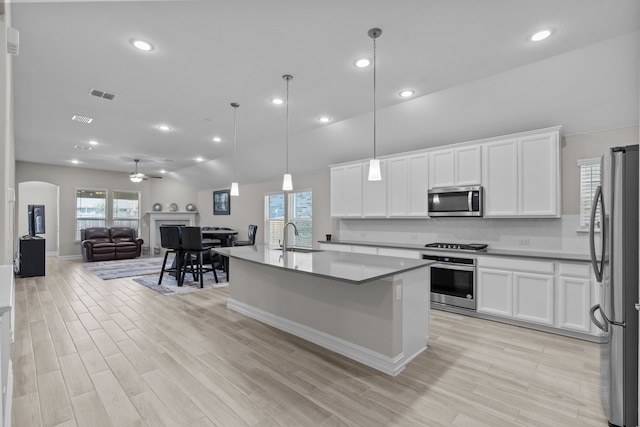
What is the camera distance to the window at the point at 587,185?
357 centimetres

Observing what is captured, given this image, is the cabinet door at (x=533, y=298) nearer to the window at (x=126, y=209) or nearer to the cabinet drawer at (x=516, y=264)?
the cabinet drawer at (x=516, y=264)

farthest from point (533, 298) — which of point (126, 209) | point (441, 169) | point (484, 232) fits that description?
point (126, 209)

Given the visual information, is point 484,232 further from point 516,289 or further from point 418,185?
point 418,185

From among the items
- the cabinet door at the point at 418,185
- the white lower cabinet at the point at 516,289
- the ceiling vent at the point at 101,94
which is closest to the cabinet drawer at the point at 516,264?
the white lower cabinet at the point at 516,289

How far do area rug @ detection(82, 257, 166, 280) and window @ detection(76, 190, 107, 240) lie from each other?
6.64 feet

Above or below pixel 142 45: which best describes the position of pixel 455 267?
below

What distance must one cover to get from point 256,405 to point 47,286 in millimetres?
5728

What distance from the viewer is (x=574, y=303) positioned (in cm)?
325

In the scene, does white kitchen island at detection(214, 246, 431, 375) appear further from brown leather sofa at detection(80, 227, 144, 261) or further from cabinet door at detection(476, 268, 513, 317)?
brown leather sofa at detection(80, 227, 144, 261)

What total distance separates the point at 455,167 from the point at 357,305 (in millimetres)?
2622

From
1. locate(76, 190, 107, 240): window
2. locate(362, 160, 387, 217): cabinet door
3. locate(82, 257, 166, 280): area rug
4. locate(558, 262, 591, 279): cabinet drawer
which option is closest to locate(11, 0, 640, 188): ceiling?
locate(362, 160, 387, 217): cabinet door

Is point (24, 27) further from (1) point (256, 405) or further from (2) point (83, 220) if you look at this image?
(2) point (83, 220)

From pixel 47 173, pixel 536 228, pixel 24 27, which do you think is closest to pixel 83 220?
pixel 47 173

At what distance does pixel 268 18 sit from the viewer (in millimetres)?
2410
